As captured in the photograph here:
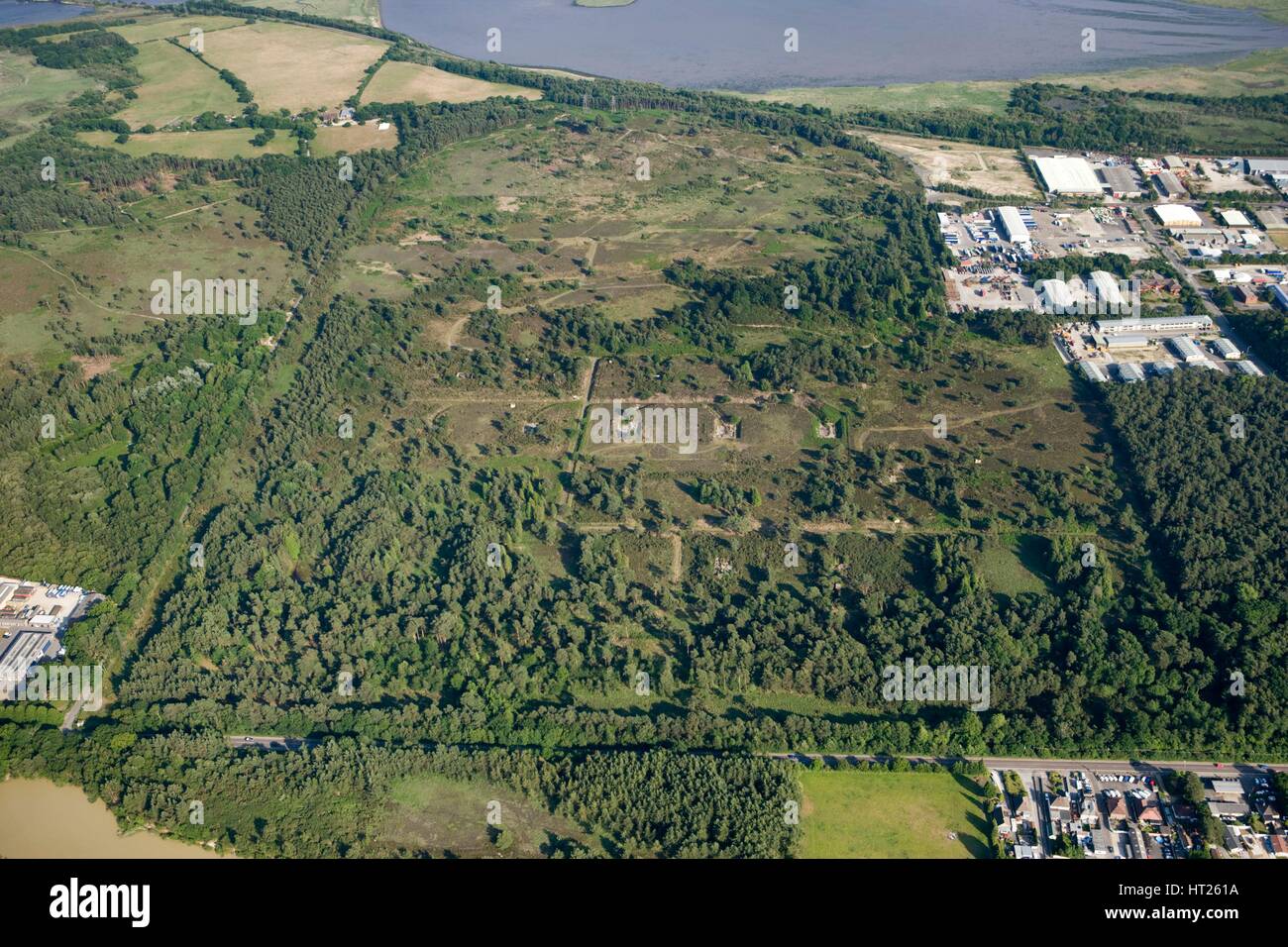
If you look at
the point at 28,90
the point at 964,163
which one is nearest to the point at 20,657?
the point at 964,163

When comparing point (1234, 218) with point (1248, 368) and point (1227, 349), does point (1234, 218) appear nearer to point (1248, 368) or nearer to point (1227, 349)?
point (1227, 349)

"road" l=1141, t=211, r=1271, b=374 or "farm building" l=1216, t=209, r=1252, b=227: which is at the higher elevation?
"farm building" l=1216, t=209, r=1252, b=227

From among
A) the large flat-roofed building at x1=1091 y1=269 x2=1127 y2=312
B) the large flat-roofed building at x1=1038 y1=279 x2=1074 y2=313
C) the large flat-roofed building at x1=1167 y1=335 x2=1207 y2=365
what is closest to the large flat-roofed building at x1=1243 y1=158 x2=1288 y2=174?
the large flat-roofed building at x1=1091 y1=269 x2=1127 y2=312

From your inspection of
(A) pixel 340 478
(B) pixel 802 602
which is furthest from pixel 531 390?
(B) pixel 802 602

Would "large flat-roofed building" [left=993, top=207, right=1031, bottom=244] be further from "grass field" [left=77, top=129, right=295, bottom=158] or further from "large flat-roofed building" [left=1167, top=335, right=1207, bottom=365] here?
"grass field" [left=77, top=129, right=295, bottom=158]

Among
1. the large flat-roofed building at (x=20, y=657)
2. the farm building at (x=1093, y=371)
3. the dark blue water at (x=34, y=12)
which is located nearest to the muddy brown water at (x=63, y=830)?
the large flat-roofed building at (x=20, y=657)

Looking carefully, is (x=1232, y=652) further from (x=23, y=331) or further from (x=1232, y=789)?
(x=23, y=331)
